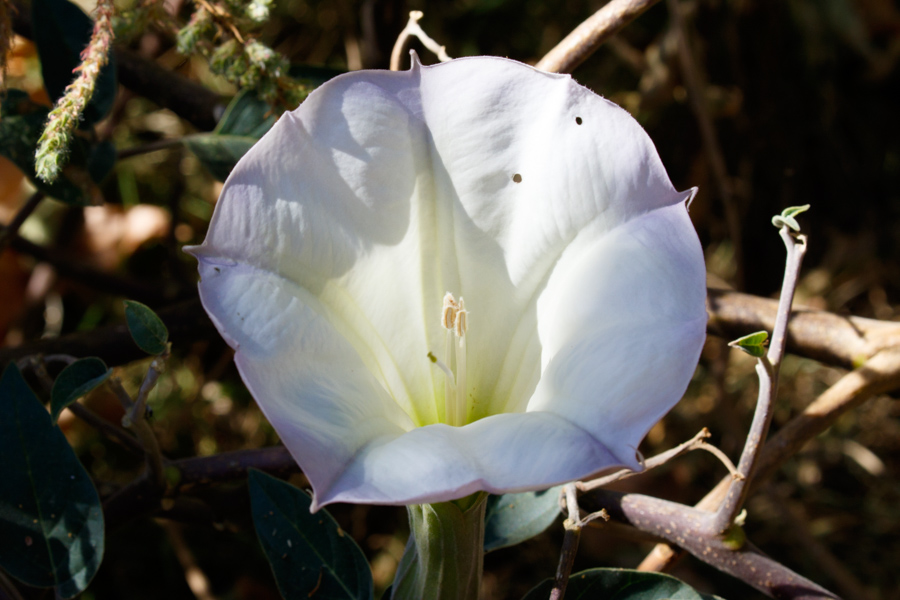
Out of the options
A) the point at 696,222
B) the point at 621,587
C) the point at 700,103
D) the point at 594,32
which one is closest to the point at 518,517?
the point at 621,587

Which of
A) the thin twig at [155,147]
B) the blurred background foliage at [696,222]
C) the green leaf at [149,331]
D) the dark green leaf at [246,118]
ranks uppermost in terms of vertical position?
the dark green leaf at [246,118]

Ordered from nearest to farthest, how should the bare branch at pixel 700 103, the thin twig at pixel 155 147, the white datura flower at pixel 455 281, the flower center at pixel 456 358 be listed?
the white datura flower at pixel 455 281
the flower center at pixel 456 358
the thin twig at pixel 155 147
the bare branch at pixel 700 103

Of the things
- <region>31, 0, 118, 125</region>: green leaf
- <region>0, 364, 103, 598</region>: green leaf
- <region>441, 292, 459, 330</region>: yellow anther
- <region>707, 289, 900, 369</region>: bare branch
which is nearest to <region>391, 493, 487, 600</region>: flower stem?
<region>441, 292, 459, 330</region>: yellow anther

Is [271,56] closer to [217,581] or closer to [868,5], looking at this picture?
[217,581]

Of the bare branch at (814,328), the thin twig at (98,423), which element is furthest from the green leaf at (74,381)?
the bare branch at (814,328)

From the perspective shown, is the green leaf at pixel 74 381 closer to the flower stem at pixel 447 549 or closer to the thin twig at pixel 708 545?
the flower stem at pixel 447 549

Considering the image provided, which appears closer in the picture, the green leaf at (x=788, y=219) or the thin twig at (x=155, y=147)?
the green leaf at (x=788, y=219)
